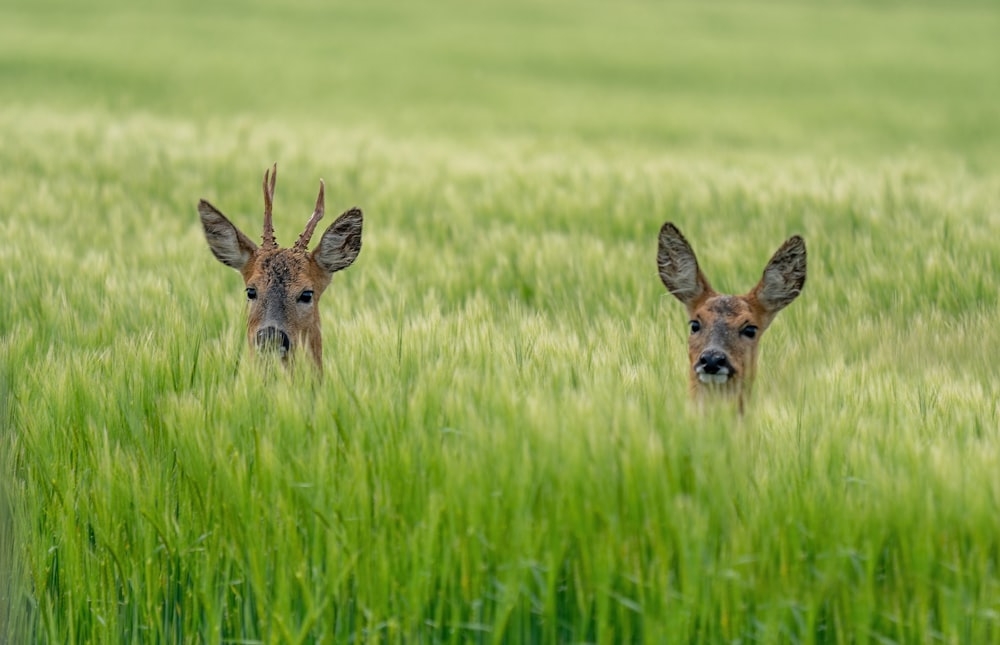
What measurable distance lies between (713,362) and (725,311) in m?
0.34

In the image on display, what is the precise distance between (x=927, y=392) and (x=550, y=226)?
500 centimetres

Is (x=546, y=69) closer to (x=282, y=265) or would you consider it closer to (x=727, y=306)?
(x=282, y=265)

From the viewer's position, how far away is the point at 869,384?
454cm

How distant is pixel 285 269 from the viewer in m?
5.07

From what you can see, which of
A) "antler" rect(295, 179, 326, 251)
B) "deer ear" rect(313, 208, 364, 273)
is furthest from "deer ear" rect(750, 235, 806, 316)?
"antler" rect(295, 179, 326, 251)

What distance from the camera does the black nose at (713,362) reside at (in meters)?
4.61

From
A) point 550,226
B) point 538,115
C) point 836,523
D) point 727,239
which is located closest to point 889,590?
point 836,523

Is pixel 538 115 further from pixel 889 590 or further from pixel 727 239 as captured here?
pixel 889 590

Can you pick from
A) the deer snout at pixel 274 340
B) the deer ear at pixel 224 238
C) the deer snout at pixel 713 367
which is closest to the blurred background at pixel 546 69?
the deer ear at pixel 224 238

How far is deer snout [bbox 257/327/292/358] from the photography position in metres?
4.79

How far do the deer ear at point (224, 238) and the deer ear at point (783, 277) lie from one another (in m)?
2.21

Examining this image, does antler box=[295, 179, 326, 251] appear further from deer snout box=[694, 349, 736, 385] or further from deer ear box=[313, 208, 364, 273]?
deer snout box=[694, 349, 736, 385]

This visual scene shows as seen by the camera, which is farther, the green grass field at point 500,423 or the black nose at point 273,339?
the black nose at point 273,339

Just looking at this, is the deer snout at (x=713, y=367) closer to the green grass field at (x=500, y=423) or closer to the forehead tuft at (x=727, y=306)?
the green grass field at (x=500, y=423)
